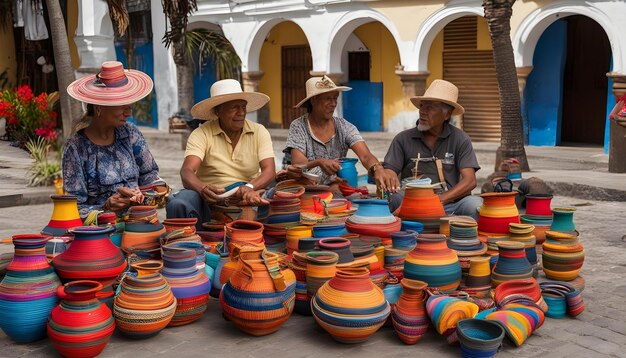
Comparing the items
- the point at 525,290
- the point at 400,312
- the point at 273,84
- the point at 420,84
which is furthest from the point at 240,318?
the point at 273,84

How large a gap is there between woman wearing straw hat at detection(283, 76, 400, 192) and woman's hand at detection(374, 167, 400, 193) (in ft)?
0.75

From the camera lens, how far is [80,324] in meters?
3.91

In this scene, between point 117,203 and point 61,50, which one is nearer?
point 117,203

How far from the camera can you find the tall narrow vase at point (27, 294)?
161 inches

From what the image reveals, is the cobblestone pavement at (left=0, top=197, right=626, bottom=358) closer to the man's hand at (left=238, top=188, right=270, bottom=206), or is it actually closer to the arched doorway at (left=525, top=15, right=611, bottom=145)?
the man's hand at (left=238, top=188, right=270, bottom=206)

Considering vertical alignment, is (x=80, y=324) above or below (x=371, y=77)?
below

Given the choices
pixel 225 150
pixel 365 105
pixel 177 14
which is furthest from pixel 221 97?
pixel 365 105

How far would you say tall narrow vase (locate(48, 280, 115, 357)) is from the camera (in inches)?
154

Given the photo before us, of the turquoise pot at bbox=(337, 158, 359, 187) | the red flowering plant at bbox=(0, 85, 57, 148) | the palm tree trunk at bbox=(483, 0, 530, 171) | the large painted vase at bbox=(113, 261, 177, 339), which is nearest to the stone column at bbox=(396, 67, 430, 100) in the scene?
the palm tree trunk at bbox=(483, 0, 530, 171)

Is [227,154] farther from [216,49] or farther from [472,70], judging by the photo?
[216,49]

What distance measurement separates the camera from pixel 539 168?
41.8 ft

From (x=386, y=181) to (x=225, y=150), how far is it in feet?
3.87

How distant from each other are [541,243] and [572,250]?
0.32 m

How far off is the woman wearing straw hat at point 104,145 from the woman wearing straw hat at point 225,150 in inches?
16.7
